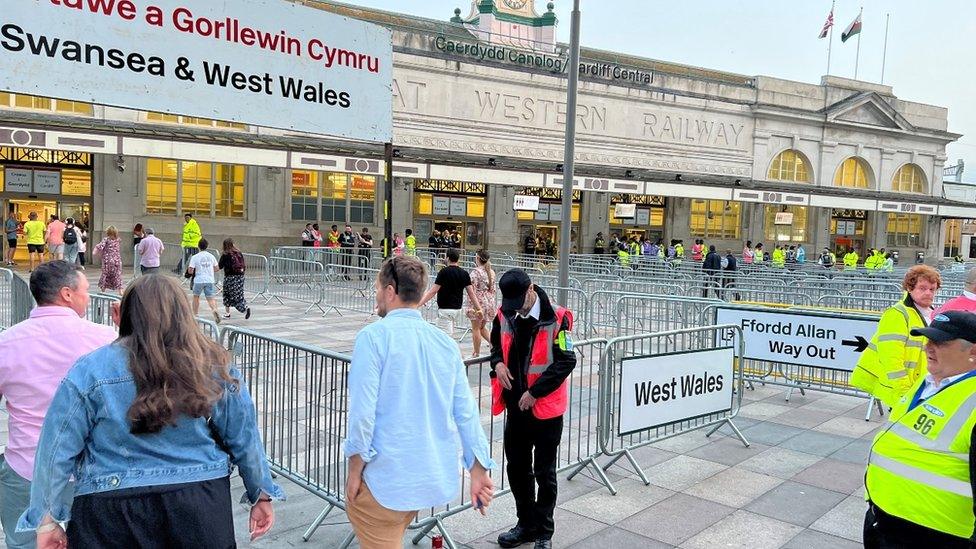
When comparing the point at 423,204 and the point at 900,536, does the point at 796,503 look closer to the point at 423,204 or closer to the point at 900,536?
the point at 900,536

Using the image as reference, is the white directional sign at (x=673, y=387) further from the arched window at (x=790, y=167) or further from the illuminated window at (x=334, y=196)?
the arched window at (x=790, y=167)

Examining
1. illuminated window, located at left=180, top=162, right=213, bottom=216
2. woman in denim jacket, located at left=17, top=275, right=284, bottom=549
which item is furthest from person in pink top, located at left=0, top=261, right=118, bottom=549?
illuminated window, located at left=180, top=162, right=213, bottom=216

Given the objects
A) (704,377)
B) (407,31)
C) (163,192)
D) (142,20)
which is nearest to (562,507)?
(704,377)

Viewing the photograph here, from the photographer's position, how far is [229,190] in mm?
29078

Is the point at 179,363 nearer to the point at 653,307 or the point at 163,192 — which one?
the point at 653,307

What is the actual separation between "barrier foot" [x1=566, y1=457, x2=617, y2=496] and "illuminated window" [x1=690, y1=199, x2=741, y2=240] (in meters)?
38.0

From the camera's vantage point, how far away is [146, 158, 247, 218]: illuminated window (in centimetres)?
2733

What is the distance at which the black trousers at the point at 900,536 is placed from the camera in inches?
120

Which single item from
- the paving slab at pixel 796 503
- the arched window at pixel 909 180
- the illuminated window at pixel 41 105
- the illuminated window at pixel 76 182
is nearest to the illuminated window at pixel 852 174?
the arched window at pixel 909 180

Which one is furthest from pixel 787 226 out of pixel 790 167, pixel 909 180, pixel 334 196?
pixel 334 196

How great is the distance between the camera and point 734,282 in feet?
69.8

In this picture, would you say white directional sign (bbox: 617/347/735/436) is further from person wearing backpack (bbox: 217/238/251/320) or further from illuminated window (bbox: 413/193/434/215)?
illuminated window (bbox: 413/193/434/215)

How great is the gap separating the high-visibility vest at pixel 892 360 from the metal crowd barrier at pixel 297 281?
12996 millimetres

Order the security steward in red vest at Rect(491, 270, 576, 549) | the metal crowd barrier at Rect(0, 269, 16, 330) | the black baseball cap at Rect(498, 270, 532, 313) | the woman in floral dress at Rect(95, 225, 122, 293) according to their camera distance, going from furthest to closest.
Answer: the woman in floral dress at Rect(95, 225, 122, 293)
the metal crowd barrier at Rect(0, 269, 16, 330)
the security steward in red vest at Rect(491, 270, 576, 549)
the black baseball cap at Rect(498, 270, 532, 313)
